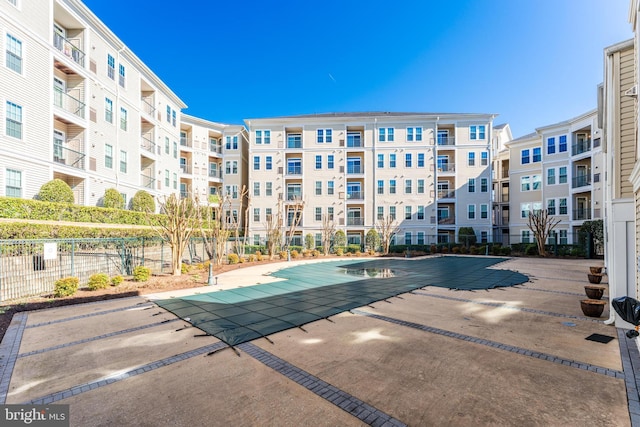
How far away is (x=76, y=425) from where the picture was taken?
312 cm

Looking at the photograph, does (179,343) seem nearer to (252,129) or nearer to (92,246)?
(92,246)

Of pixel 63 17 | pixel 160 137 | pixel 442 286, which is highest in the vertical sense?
pixel 63 17

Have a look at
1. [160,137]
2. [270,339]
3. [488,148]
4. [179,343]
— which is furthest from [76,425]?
[488,148]

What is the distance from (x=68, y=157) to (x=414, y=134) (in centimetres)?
2879

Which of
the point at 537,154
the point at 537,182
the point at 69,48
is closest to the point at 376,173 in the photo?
the point at 537,182

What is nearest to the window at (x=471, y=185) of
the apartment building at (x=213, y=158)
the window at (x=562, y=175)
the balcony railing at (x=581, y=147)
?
the window at (x=562, y=175)

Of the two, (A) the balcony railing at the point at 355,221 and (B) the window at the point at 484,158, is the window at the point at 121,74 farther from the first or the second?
(B) the window at the point at 484,158

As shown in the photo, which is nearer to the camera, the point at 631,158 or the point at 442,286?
the point at 631,158

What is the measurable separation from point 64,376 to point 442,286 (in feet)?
34.9

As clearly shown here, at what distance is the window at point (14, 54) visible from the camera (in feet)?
46.0

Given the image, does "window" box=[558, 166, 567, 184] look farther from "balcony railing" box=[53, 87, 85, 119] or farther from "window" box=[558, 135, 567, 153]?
"balcony railing" box=[53, 87, 85, 119]

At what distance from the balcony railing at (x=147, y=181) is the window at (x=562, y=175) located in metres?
36.8

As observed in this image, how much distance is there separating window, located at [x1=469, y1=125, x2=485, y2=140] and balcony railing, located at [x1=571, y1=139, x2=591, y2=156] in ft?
24.1

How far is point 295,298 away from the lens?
8.97 meters
